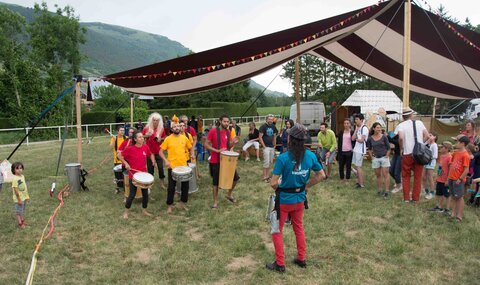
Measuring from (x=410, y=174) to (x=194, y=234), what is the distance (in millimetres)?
3931

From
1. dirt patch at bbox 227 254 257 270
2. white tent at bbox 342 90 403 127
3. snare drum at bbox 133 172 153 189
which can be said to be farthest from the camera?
white tent at bbox 342 90 403 127

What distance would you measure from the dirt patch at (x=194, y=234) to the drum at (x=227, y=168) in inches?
45.7

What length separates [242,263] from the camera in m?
4.01

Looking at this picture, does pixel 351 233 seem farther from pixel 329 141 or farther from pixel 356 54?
pixel 356 54

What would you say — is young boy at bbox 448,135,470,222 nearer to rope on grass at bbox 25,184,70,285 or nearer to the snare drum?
the snare drum

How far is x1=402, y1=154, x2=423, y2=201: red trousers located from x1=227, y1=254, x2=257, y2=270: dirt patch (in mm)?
3525

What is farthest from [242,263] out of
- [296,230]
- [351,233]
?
[351,233]

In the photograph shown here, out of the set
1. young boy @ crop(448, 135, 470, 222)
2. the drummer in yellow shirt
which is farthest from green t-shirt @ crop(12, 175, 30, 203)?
young boy @ crop(448, 135, 470, 222)

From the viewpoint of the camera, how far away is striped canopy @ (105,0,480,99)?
600 cm

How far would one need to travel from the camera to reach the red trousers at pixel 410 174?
6046mm

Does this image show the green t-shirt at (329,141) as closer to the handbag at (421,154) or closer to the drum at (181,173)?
the handbag at (421,154)

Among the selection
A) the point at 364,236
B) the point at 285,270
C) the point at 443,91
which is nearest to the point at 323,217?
the point at 364,236

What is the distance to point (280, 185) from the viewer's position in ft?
12.0

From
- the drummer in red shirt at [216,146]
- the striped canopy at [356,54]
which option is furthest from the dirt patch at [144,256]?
the striped canopy at [356,54]
